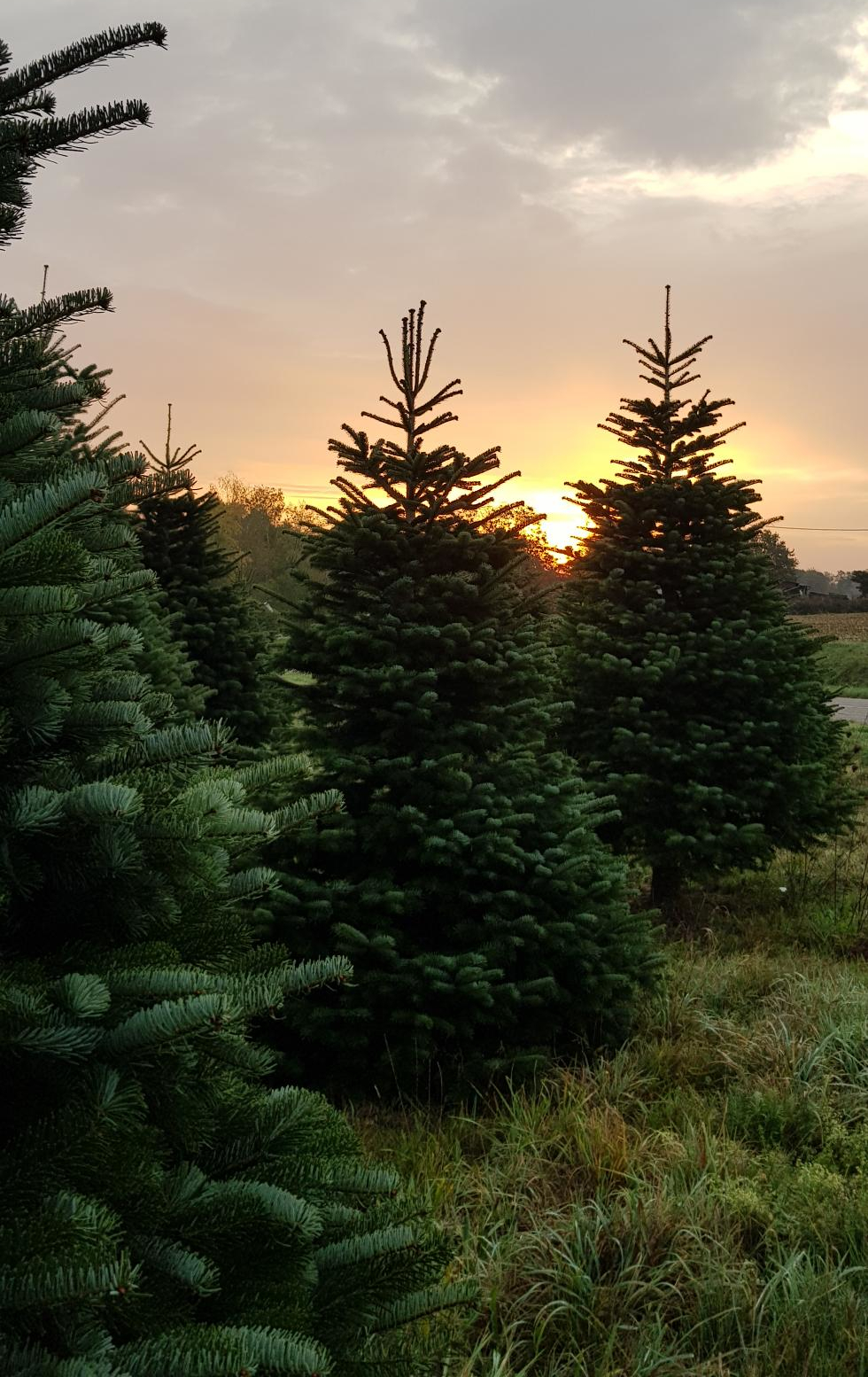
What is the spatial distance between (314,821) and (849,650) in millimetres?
37378

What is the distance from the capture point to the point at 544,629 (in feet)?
20.6

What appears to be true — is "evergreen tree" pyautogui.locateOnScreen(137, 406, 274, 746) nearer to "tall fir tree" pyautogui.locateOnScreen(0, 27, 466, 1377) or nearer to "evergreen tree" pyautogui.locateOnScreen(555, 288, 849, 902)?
"evergreen tree" pyautogui.locateOnScreen(555, 288, 849, 902)

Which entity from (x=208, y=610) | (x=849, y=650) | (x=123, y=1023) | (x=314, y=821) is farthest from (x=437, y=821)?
(x=849, y=650)

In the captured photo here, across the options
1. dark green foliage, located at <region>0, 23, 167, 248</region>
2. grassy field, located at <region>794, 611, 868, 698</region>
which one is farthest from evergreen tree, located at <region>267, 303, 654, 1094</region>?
grassy field, located at <region>794, 611, 868, 698</region>

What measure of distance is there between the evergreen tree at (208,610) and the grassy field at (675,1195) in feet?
20.4

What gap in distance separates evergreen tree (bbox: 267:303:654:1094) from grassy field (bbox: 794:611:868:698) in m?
20.9

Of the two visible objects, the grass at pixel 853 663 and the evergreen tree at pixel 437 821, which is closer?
the evergreen tree at pixel 437 821

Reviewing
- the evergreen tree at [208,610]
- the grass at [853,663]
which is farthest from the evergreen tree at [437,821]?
the grass at [853,663]

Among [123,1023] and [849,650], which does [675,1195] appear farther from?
[849,650]

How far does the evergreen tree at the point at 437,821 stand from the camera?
4.98 m

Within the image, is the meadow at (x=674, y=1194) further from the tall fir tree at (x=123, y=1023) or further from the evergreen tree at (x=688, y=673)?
the evergreen tree at (x=688, y=673)

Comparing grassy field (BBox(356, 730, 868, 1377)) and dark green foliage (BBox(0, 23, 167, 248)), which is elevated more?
dark green foliage (BBox(0, 23, 167, 248))

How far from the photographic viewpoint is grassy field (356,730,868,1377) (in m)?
3.44

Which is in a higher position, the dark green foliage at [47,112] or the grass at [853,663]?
the dark green foliage at [47,112]
